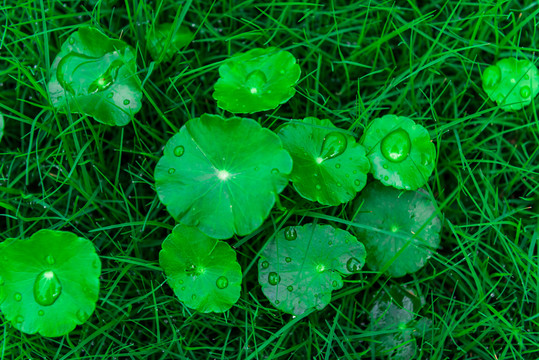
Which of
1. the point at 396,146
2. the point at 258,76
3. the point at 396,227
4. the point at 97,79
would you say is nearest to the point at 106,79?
the point at 97,79

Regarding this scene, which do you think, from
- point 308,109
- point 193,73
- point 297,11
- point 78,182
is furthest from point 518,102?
point 78,182

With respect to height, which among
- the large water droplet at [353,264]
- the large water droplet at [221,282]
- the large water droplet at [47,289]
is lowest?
the large water droplet at [47,289]

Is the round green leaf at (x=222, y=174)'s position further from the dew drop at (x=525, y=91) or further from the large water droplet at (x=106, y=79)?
the dew drop at (x=525, y=91)

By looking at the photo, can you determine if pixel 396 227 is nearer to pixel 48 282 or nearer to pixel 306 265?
pixel 306 265

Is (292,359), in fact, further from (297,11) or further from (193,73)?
(297,11)

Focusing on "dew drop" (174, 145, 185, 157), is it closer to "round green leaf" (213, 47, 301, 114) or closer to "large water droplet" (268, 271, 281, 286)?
"round green leaf" (213, 47, 301, 114)

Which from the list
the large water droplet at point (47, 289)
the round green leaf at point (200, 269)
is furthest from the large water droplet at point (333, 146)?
the large water droplet at point (47, 289)
